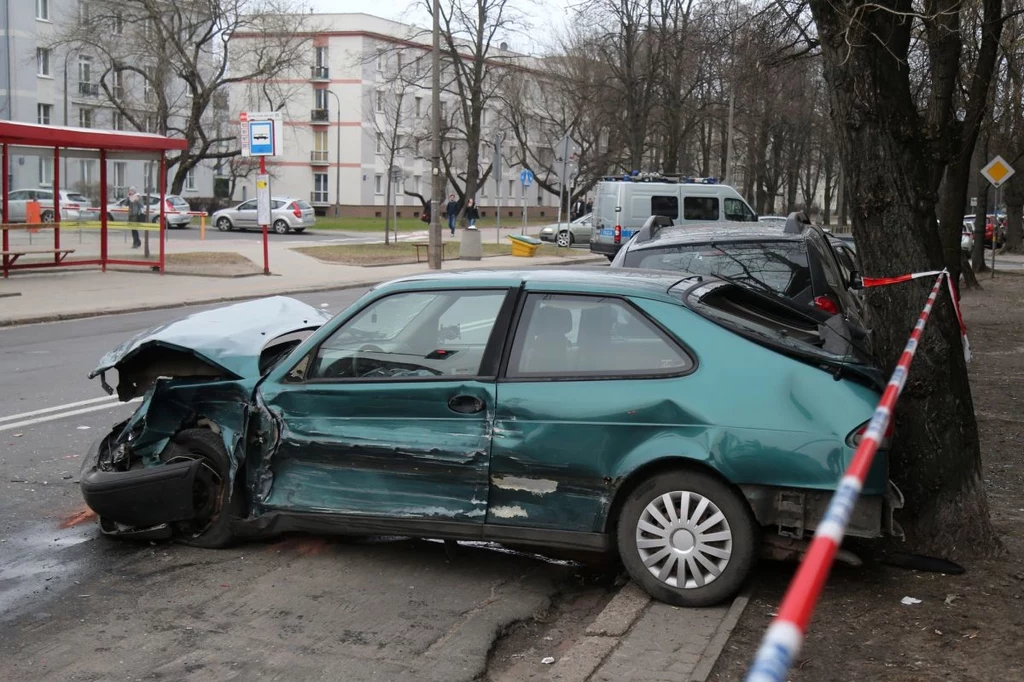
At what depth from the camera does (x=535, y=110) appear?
74562 mm

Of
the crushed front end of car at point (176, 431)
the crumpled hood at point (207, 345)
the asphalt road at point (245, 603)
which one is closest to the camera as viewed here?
the asphalt road at point (245, 603)

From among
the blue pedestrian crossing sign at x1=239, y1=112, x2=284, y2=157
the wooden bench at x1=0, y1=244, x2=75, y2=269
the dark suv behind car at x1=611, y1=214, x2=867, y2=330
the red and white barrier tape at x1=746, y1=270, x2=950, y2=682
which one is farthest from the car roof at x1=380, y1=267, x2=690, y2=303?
the wooden bench at x1=0, y1=244, x2=75, y2=269

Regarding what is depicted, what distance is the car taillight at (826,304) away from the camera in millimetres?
8320

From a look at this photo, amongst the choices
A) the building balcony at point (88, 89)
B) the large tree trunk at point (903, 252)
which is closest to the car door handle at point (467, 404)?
the large tree trunk at point (903, 252)

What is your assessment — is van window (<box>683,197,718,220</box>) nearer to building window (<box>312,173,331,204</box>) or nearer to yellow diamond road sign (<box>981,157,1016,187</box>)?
yellow diamond road sign (<box>981,157,1016,187</box>)

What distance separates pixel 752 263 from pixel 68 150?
19.4 meters

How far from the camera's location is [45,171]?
24828 mm

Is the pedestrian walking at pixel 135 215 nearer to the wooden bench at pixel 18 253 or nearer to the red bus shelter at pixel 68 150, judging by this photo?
the red bus shelter at pixel 68 150

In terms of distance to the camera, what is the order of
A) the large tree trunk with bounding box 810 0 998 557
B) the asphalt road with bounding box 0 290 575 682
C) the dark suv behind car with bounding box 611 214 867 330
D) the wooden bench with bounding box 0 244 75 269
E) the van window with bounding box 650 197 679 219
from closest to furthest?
the asphalt road with bounding box 0 290 575 682, the large tree trunk with bounding box 810 0 998 557, the dark suv behind car with bounding box 611 214 867 330, the wooden bench with bounding box 0 244 75 269, the van window with bounding box 650 197 679 219

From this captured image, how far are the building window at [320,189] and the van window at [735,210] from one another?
59.1 meters

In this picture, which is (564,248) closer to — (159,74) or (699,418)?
(159,74)

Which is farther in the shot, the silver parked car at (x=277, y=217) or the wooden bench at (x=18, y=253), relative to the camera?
the silver parked car at (x=277, y=217)

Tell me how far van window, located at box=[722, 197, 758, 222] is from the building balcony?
4243cm

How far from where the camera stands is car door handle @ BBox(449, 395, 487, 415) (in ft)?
17.3
